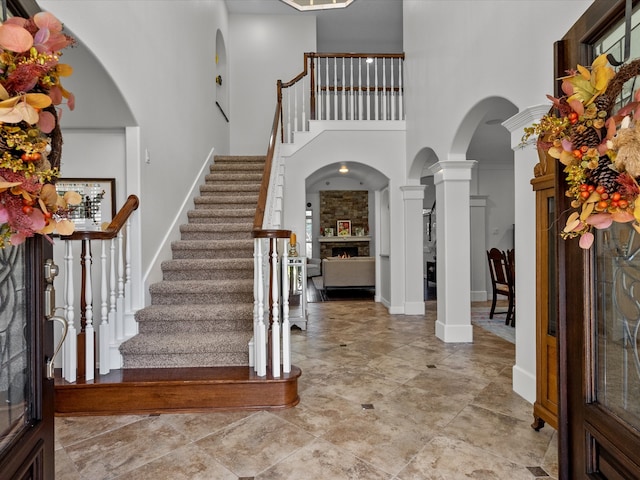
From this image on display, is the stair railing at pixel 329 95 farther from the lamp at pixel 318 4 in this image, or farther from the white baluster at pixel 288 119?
the lamp at pixel 318 4

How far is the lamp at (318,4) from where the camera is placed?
436 cm

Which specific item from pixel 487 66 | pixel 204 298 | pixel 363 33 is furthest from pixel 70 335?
pixel 363 33

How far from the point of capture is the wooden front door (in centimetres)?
95

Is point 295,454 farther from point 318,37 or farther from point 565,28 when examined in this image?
point 318,37

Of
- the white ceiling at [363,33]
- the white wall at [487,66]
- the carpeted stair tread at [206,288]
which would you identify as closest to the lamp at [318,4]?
the white wall at [487,66]

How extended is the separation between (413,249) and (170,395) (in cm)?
406

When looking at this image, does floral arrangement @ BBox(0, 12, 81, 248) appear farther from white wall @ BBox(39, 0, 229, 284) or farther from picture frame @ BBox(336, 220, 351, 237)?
picture frame @ BBox(336, 220, 351, 237)

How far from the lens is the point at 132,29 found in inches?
127

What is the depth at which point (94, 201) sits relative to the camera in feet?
11.0

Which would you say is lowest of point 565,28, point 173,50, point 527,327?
point 527,327

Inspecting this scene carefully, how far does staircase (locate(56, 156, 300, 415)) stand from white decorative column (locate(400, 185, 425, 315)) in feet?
7.59

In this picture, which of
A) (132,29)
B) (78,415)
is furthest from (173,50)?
(78,415)

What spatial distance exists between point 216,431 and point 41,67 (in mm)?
2135

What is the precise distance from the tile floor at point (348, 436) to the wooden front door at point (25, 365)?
1.03m
